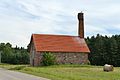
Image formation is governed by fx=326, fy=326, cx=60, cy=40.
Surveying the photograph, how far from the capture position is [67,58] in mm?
66812

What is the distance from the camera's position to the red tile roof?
65.9 meters

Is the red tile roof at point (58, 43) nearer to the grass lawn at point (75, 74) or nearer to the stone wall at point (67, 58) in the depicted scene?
the stone wall at point (67, 58)

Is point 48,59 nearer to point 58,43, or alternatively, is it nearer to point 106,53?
point 58,43

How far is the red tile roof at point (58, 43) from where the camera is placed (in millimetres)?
65950

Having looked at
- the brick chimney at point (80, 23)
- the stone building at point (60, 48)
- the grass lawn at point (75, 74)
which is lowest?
the grass lawn at point (75, 74)

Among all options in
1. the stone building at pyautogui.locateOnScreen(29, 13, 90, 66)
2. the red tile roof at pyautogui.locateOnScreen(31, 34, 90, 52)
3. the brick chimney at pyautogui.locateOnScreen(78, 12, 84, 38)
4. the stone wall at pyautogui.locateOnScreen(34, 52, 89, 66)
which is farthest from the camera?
the brick chimney at pyautogui.locateOnScreen(78, 12, 84, 38)

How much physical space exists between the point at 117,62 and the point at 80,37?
1147 centimetres

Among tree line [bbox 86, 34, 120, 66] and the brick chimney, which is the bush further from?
tree line [bbox 86, 34, 120, 66]

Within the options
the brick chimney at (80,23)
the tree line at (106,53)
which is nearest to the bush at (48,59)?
the brick chimney at (80,23)

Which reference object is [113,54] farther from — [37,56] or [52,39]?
[37,56]

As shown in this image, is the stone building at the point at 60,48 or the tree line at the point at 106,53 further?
the tree line at the point at 106,53

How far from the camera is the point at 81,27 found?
244 feet

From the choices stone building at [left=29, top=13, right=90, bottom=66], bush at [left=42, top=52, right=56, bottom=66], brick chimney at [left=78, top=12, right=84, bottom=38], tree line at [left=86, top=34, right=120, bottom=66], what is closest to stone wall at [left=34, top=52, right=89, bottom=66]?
stone building at [left=29, top=13, right=90, bottom=66]

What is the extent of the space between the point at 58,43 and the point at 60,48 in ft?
6.42
